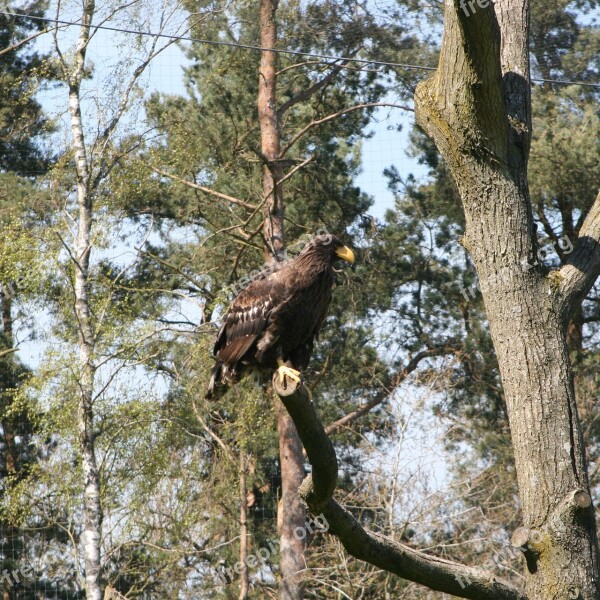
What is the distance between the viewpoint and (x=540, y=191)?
15289mm

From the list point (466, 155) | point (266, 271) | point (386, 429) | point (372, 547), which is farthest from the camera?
point (386, 429)

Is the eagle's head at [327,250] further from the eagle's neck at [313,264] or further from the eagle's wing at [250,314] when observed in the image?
the eagle's wing at [250,314]

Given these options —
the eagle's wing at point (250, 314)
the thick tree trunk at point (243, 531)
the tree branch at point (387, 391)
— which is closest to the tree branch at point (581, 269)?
the eagle's wing at point (250, 314)

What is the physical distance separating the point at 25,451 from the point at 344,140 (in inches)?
278

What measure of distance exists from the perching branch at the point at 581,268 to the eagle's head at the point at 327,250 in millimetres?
1731

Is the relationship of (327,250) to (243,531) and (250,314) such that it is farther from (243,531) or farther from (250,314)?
(243,531)

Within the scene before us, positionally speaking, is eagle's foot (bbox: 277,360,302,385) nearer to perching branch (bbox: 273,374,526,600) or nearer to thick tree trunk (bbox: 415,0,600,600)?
perching branch (bbox: 273,374,526,600)

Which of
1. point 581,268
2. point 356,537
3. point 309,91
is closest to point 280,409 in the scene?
point 309,91

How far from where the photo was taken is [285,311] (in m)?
6.14

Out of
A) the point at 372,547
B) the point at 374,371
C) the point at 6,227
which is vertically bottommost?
the point at 372,547

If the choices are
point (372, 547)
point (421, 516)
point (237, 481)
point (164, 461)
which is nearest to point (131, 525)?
point (164, 461)

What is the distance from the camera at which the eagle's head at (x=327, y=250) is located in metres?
6.28

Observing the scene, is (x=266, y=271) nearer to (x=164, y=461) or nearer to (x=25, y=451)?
(x=164, y=461)

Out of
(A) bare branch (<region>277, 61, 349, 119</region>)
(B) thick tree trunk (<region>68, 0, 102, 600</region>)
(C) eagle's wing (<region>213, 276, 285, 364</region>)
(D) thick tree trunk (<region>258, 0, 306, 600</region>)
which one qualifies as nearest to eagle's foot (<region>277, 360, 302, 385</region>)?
(C) eagle's wing (<region>213, 276, 285, 364</region>)
